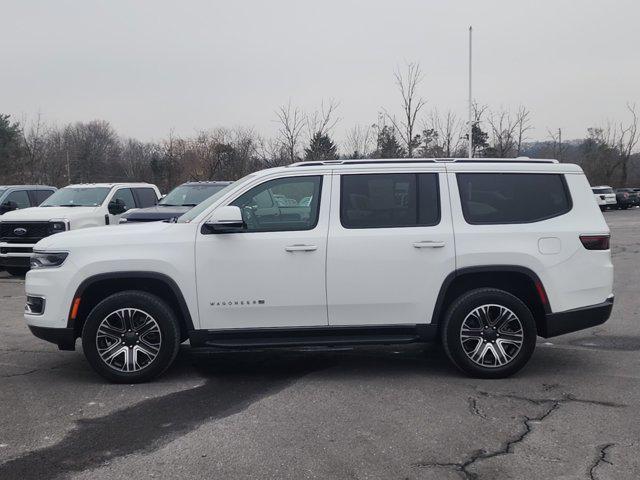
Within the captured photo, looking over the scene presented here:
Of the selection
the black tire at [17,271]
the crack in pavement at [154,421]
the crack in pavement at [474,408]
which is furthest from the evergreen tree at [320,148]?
the crack in pavement at [474,408]

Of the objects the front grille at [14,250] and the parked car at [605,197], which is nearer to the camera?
the front grille at [14,250]

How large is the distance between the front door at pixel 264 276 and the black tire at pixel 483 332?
1130 millimetres

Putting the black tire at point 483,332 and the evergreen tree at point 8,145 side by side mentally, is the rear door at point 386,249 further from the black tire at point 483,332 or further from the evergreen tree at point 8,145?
the evergreen tree at point 8,145

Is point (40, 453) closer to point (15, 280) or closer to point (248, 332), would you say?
point (248, 332)

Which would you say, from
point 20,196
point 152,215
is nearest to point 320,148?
point 20,196

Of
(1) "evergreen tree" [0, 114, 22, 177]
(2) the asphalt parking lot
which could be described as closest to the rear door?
(2) the asphalt parking lot

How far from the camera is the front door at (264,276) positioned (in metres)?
5.76

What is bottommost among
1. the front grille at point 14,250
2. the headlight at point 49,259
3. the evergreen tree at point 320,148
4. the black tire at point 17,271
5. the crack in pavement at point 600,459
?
the black tire at point 17,271

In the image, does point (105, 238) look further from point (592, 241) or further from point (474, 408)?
point (592, 241)

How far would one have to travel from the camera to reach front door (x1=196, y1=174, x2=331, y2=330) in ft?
18.9

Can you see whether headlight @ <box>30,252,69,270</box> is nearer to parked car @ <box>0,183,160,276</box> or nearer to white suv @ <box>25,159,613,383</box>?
white suv @ <box>25,159,613,383</box>

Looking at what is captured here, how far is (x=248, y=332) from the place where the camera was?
584 cm

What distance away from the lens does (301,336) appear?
586cm

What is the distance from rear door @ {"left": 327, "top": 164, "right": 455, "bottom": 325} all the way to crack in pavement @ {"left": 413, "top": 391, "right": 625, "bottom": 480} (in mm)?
1019
